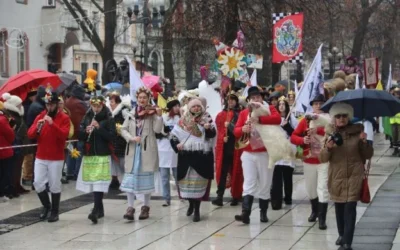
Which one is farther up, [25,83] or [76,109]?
[25,83]

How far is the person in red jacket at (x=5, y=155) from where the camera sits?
1323 centimetres

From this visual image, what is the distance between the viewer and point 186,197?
11.0 meters

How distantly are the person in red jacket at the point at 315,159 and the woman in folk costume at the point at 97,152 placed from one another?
262 centimetres

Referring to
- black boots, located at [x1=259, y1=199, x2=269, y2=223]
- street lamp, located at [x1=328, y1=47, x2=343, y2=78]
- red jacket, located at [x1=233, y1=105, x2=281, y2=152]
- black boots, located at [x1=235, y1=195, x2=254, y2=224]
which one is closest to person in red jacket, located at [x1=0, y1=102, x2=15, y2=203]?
red jacket, located at [x1=233, y1=105, x2=281, y2=152]

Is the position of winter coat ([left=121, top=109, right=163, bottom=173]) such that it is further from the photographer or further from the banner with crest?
the banner with crest

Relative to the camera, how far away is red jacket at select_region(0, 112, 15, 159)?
13.2 meters

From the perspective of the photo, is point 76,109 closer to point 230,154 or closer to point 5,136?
point 5,136

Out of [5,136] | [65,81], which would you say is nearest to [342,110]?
[5,136]

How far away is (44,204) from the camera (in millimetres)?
11375

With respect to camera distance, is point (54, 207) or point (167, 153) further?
point (167, 153)

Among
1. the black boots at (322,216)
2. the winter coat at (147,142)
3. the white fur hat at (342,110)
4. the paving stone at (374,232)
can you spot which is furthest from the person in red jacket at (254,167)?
the white fur hat at (342,110)

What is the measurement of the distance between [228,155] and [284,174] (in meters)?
0.94

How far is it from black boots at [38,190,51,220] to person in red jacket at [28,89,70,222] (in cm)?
11

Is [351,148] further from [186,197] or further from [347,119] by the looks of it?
[186,197]
